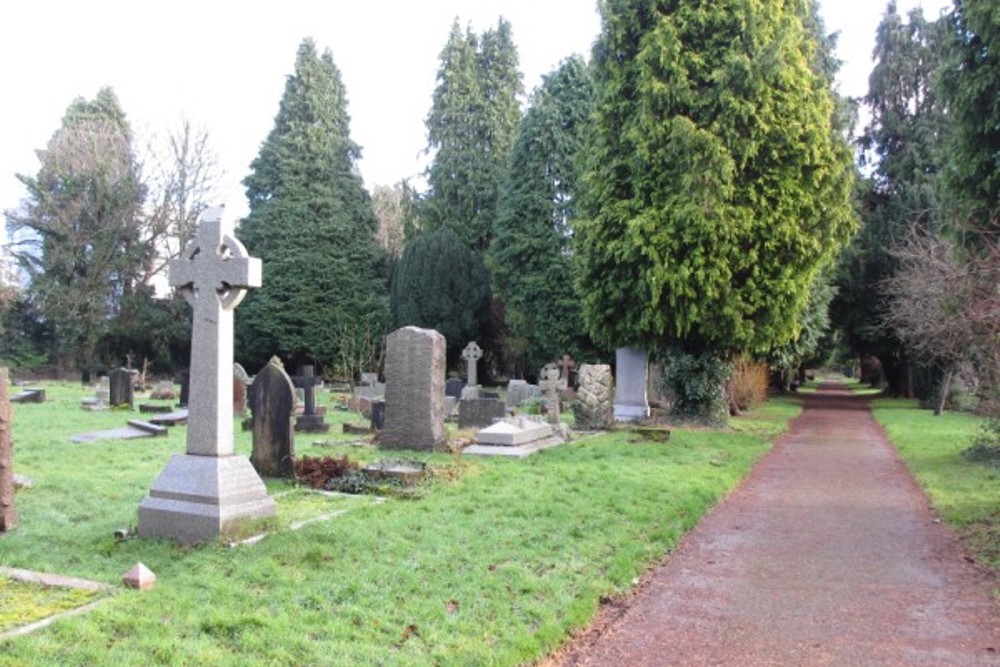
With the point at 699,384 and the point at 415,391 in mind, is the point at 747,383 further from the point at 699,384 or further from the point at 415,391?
the point at 415,391

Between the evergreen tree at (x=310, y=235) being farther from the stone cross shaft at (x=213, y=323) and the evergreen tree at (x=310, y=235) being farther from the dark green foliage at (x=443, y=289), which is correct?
the stone cross shaft at (x=213, y=323)

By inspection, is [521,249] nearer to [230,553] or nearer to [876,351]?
[876,351]

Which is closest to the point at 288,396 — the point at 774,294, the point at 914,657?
the point at 914,657

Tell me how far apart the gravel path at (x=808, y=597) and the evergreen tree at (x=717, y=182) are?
29.7 ft

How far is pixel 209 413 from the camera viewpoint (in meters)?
6.97

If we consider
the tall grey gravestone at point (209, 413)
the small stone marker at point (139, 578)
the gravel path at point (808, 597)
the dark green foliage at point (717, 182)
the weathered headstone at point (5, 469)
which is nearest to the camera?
the gravel path at point (808, 597)

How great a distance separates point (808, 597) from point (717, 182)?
13680 millimetres

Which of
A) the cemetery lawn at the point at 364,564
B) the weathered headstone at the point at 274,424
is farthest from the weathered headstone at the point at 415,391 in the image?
the weathered headstone at the point at 274,424

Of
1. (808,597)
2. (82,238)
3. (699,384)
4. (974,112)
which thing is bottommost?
(808,597)

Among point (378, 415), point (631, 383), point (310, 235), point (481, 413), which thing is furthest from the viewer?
point (310, 235)

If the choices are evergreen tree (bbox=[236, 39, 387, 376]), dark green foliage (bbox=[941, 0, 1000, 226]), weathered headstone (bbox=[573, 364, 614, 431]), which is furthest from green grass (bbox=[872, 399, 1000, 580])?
evergreen tree (bbox=[236, 39, 387, 376])

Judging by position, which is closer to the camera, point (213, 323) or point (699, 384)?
point (213, 323)

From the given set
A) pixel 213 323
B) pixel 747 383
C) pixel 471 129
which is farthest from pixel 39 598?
pixel 471 129

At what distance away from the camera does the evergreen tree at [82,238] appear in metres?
37.9
